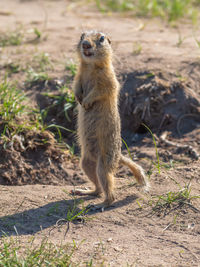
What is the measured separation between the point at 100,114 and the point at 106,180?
2.67 feet

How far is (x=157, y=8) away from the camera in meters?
9.95

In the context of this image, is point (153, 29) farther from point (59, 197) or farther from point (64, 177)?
point (59, 197)

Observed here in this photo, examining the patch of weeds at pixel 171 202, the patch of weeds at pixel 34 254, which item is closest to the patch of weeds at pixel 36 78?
the patch of weeds at pixel 171 202

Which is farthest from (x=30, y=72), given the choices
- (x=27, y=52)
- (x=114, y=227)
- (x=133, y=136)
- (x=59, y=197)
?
(x=114, y=227)

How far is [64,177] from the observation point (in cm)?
613

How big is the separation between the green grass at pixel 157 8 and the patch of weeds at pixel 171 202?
A: 5520 millimetres

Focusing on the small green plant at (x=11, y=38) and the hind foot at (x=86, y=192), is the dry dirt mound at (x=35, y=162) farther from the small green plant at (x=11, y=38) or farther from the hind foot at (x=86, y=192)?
the small green plant at (x=11, y=38)

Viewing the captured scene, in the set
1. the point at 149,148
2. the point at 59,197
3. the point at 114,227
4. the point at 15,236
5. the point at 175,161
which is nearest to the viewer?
the point at 15,236

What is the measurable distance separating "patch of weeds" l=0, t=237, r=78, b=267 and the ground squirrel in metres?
1.18

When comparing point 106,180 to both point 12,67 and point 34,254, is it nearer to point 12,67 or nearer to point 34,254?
point 34,254

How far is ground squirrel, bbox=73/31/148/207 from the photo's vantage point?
16.9ft

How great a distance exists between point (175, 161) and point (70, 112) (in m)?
1.92

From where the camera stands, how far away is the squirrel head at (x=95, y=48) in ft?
16.8

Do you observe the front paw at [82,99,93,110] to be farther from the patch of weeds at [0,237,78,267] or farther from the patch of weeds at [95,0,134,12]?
the patch of weeds at [95,0,134,12]
